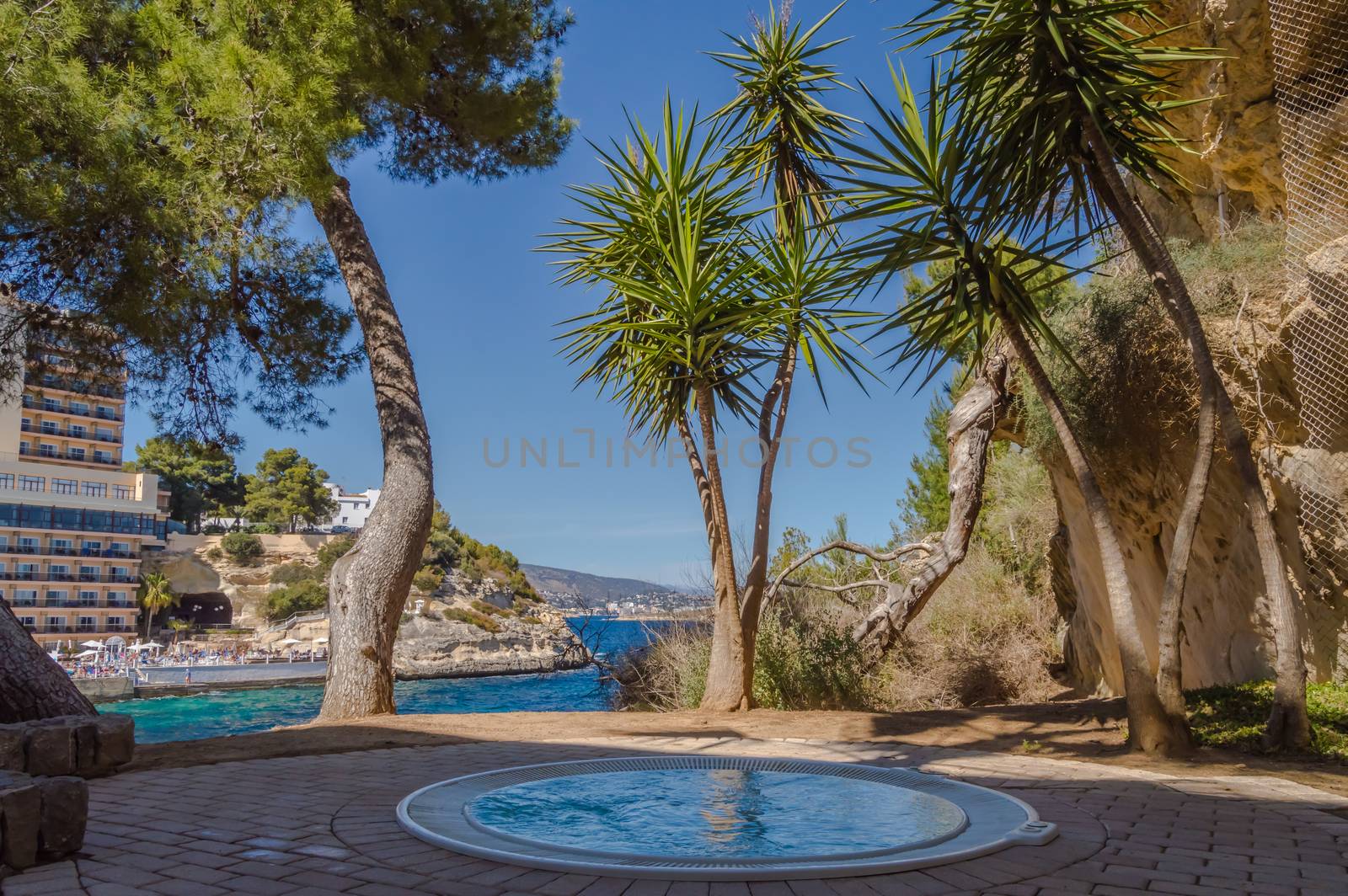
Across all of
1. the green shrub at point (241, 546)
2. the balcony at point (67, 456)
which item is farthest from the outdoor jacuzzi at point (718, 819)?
the green shrub at point (241, 546)

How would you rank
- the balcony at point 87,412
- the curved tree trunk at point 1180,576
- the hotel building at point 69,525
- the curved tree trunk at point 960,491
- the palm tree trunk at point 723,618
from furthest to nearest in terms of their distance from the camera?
the balcony at point 87,412 → the hotel building at point 69,525 → the curved tree trunk at point 960,491 → the palm tree trunk at point 723,618 → the curved tree trunk at point 1180,576

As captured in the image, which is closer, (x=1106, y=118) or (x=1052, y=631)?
(x=1106, y=118)

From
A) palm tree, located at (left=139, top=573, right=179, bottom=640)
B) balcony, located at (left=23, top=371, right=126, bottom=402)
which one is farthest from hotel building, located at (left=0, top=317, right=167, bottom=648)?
balcony, located at (left=23, top=371, right=126, bottom=402)

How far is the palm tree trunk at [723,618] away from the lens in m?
7.63

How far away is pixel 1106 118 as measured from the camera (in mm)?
5480

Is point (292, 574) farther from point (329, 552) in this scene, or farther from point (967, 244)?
point (967, 244)

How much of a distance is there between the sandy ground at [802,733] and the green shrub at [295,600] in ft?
180

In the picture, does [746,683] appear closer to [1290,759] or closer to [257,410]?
[1290,759]

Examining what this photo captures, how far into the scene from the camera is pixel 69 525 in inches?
2040

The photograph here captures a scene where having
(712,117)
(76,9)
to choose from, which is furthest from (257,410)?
(712,117)

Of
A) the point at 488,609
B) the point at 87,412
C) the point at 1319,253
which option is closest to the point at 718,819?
the point at 1319,253

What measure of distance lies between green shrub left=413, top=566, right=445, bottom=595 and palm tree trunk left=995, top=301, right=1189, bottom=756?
165 ft

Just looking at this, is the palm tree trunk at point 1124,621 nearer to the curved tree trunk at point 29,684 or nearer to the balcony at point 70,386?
the curved tree trunk at point 29,684

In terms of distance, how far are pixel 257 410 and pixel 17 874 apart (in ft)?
24.6
